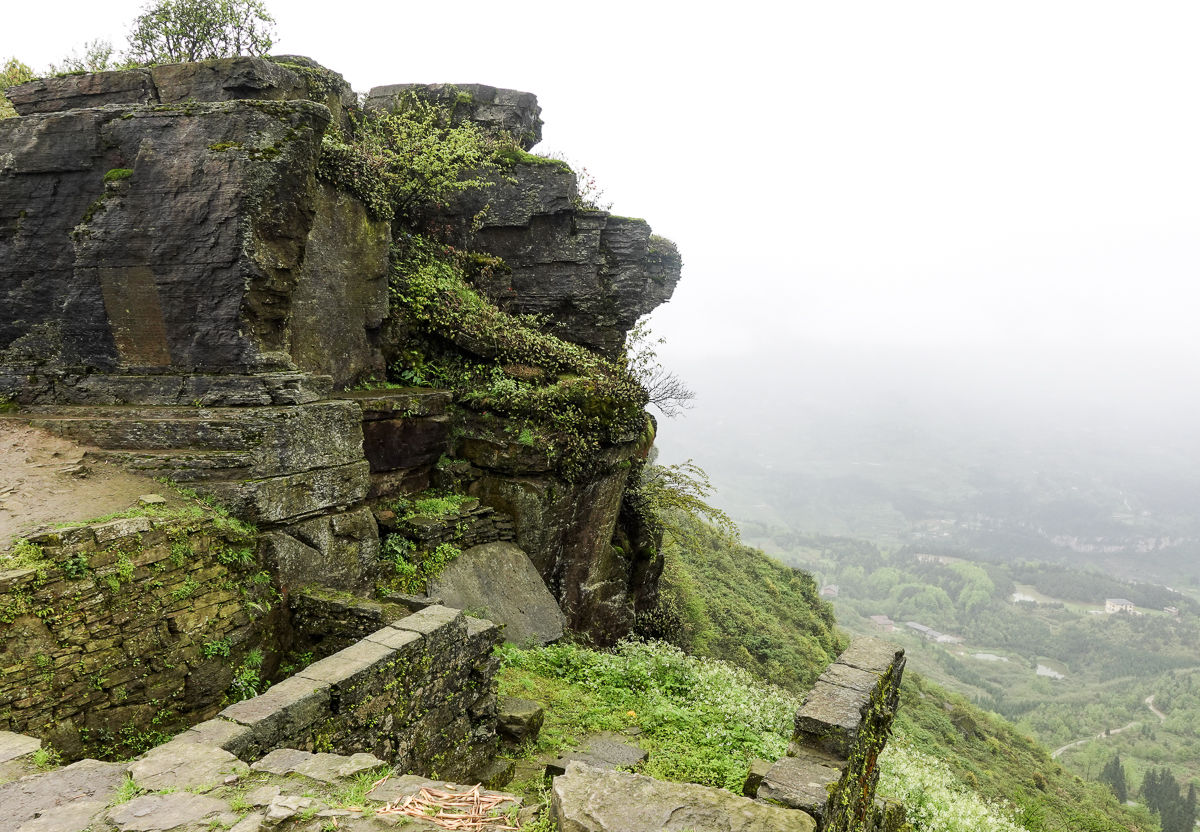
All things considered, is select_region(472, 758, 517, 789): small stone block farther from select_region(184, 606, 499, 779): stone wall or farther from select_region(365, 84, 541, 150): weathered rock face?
select_region(365, 84, 541, 150): weathered rock face

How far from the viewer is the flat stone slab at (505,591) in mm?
10719

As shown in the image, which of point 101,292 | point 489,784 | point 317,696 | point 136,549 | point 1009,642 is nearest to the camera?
point 317,696

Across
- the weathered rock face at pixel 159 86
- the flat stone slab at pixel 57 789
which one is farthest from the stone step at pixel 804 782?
the weathered rock face at pixel 159 86

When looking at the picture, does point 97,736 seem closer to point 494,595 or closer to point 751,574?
point 494,595

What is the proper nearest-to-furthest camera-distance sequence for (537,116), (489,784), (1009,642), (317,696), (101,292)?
(317,696) → (489,784) → (101,292) → (537,116) → (1009,642)

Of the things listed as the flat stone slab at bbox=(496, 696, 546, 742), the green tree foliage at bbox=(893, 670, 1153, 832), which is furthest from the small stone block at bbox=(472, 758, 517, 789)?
the green tree foliage at bbox=(893, 670, 1153, 832)

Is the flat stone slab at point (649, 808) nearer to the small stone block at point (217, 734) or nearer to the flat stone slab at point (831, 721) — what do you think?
the flat stone slab at point (831, 721)

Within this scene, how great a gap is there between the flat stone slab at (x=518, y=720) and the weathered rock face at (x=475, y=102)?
14445mm

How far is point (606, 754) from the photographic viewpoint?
7832 millimetres

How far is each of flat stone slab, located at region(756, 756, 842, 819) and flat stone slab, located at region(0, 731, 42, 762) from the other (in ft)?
17.9

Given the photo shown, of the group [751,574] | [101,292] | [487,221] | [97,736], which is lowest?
[751,574]

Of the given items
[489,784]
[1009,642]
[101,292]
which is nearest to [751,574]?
[489,784]

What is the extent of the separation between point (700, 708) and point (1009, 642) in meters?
127

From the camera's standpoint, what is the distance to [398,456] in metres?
11.5
